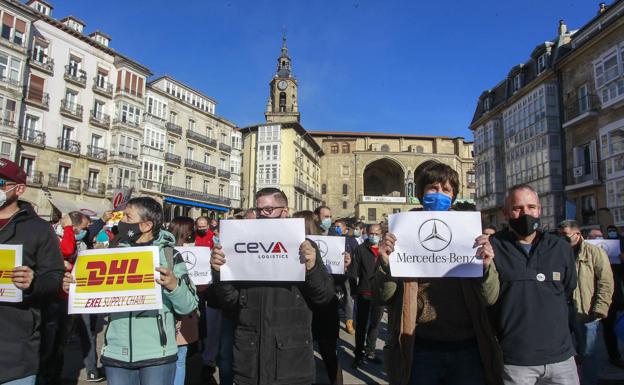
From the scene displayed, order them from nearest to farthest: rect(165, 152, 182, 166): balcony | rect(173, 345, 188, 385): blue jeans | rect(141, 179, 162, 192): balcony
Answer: rect(173, 345, 188, 385): blue jeans, rect(141, 179, 162, 192): balcony, rect(165, 152, 182, 166): balcony

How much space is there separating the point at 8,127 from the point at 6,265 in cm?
3313

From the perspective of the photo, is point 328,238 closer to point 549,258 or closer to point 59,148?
point 549,258

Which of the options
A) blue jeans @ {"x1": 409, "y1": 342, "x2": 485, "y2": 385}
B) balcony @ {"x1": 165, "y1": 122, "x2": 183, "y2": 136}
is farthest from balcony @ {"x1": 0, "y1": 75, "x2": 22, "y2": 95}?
blue jeans @ {"x1": 409, "y1": 342, "x2": 485, "y2": 385}

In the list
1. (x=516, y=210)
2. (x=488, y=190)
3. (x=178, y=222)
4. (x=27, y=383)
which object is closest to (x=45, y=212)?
(x=178, y=222)

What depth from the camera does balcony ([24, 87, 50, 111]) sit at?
31.2 metres

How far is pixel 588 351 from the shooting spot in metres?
5.27

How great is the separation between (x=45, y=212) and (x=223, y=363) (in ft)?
108

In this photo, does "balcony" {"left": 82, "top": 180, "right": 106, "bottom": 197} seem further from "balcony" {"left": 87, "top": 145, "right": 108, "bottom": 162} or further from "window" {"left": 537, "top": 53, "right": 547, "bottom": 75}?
"window" {"left": 537, "top": 53, "right": 547, "bottom": 75}

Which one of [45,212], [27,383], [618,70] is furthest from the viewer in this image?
[45,212]

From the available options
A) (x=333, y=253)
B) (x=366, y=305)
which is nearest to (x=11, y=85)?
(x=333, y=253)

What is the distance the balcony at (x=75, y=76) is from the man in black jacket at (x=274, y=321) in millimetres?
37948

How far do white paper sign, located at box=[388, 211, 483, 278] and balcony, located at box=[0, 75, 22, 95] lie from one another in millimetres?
35562

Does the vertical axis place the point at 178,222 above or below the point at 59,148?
below

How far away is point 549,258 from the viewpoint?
Answer: 3.24m
